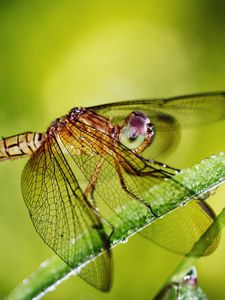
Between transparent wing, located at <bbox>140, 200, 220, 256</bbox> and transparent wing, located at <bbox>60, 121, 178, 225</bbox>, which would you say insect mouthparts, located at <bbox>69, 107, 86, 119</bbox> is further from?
transparent wing, located at <bbox>140, 200, 220, 256</bbox>

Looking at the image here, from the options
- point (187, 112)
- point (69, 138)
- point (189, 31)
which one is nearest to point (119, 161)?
point (69, 138)

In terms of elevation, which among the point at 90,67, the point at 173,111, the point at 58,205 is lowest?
the point at 58,205

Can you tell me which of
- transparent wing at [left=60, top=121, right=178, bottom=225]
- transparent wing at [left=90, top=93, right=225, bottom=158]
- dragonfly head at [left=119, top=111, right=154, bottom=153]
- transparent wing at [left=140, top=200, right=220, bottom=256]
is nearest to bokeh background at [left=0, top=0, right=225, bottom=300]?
transparent wing at [left=90, top=93, right=225, bottom=158]

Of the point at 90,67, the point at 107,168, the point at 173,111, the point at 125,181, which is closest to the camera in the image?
the point at 125,181

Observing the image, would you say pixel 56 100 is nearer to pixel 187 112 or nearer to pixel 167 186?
pixel 187 112

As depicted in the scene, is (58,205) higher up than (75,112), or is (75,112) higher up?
(75,112)

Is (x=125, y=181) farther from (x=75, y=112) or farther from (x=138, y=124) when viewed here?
(x=75, y=112)

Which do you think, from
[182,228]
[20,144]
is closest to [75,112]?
[20,144]
